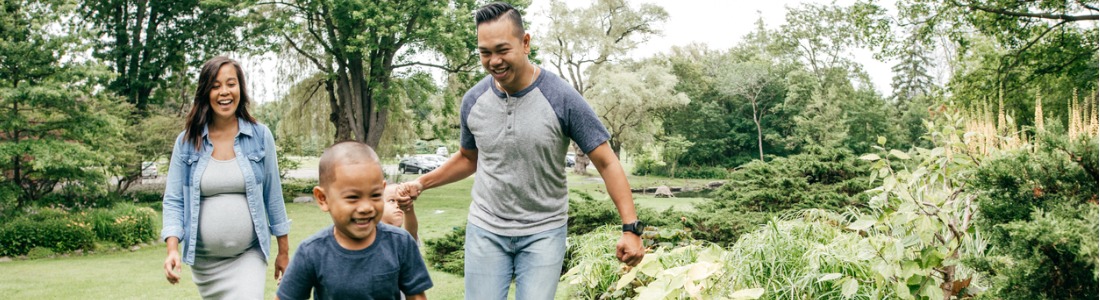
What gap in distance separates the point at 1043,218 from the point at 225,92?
10.4ft

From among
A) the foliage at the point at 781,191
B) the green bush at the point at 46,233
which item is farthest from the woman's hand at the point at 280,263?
the green bush at the point at 46,233

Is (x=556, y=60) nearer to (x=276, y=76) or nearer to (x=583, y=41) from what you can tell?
(x=583, y=41)

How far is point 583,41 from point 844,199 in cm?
2913

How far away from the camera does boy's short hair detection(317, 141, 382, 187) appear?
227 cm

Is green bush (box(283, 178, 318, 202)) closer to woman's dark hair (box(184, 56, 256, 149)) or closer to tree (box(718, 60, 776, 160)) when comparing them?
woman's dark hair (box(184, 56, 256, 149))

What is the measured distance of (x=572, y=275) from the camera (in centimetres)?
564

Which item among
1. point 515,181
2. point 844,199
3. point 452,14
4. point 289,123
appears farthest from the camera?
point 289,123

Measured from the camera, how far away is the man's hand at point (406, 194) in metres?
3.10

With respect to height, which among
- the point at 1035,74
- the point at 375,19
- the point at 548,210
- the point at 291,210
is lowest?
the point at 291,210

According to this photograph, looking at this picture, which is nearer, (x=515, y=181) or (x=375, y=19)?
(x=515, y=181)

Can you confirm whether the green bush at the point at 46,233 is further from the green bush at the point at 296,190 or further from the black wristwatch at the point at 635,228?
the black wristwatch at the point at 635,228

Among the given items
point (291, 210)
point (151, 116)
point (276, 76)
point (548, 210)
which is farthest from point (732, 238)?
point (276, 76)

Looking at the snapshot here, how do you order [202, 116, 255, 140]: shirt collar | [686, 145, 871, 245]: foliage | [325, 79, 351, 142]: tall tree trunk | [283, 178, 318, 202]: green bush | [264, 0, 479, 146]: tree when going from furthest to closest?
[325, 79, 351, 142]: tall tree trunk < [283, 178, 318, 202]: green bush < [264, 0, 479, 146]: tree < [686, 145, 871, 245]: foliage < [202, 116, 255, 140]: shirt collar

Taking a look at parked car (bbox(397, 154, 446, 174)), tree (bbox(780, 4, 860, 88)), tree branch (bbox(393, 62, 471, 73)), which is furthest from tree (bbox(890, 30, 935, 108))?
tree branch (bbox(393, 62, 471, 73))
